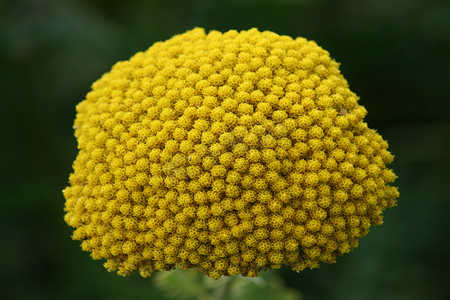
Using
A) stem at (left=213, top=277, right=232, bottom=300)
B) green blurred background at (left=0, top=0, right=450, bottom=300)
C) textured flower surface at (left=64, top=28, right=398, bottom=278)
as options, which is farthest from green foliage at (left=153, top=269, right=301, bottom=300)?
textured flower surface at (left=64, top=28, right=398, bottom=278)

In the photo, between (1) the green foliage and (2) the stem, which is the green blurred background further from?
(2) the stem

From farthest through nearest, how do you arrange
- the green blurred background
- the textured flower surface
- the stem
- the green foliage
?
the green blurred background, the green foliage, the stem, the textured flower surface

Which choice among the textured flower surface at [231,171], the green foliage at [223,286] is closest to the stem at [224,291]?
the green foliage at [223,286]

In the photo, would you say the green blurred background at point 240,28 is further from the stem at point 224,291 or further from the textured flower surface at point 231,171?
the textured flower surface at point 231,171
